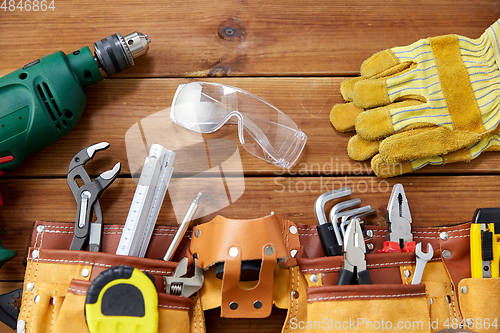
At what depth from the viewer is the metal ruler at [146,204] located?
71cm

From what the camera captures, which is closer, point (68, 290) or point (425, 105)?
point (68, 290)

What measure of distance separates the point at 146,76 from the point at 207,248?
1.51 ft

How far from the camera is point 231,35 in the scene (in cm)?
91

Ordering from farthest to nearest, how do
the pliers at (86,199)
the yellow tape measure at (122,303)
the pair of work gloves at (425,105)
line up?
the pair of work gloves at (425,105), the pliers at (86,199), the yellow tape measure at (122,303)

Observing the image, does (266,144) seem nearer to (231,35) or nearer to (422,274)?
(231,35)

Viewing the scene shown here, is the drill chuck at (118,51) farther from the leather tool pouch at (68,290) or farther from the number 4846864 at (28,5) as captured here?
the leather tool pouch at (68,290)

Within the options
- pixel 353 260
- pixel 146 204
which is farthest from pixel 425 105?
pixel 146 204

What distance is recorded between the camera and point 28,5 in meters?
0.91

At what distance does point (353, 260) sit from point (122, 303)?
42 centimetres

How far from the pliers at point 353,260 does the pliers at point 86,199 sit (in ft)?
1.59

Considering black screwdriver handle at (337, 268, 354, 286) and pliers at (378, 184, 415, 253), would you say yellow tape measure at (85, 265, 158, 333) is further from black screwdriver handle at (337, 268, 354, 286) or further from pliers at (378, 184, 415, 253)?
pliers at (378, 184, 415, 253)

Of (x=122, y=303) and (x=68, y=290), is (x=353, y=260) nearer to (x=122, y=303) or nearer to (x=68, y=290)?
(x=122, y=303)

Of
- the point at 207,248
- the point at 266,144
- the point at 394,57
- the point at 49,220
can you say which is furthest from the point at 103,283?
the point at 394,57

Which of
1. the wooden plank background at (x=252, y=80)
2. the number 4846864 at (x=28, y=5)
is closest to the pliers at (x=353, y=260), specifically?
the wooden plank background at (x=252, y=80)
